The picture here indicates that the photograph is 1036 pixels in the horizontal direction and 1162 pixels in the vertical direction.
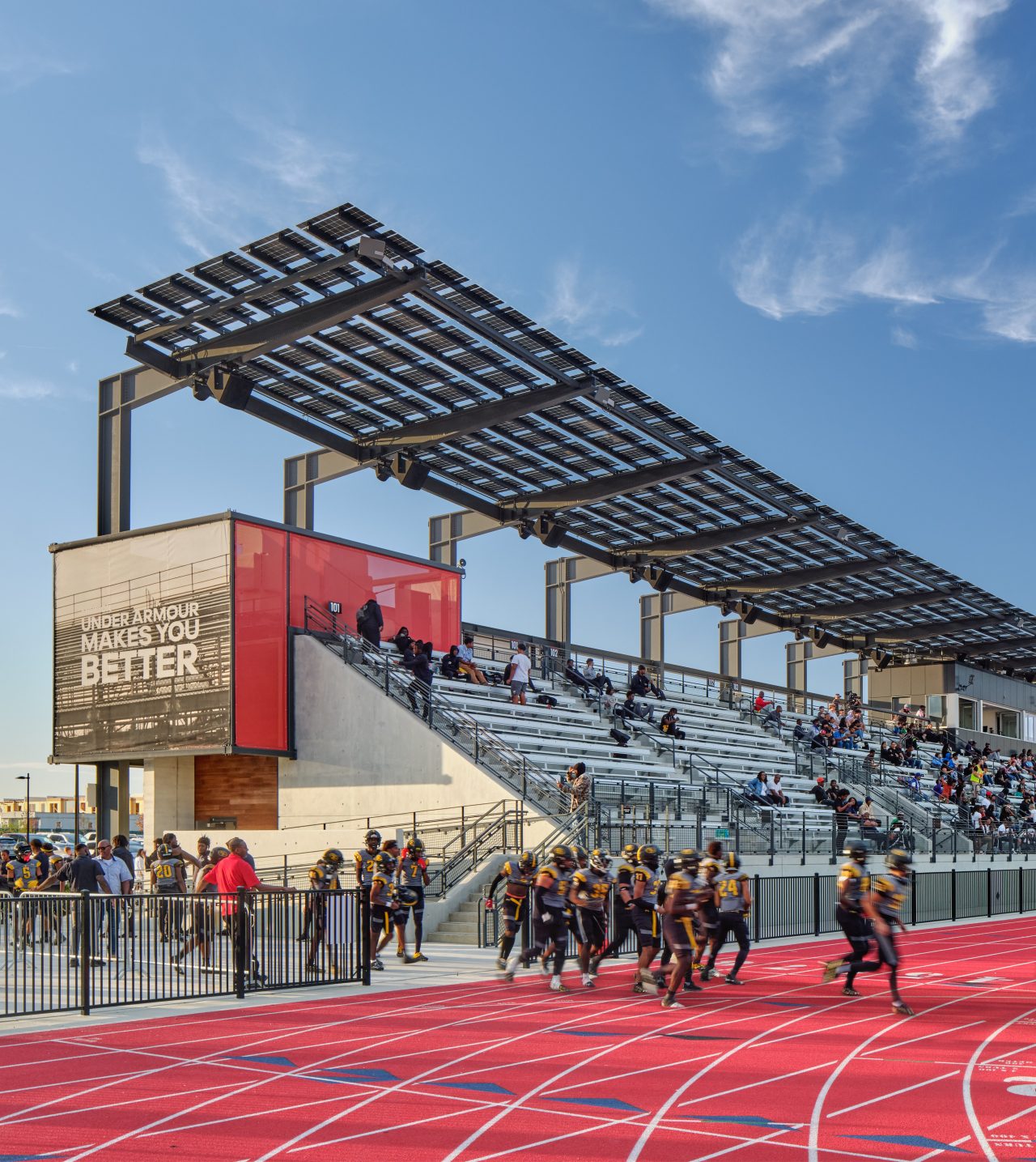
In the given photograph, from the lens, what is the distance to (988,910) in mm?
29891

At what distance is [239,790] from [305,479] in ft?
23.9

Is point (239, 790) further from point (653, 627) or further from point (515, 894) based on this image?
point (653, 627)

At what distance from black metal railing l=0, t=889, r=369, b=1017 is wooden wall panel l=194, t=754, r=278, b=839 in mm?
15071

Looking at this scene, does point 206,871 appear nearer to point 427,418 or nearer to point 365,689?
point 365,689

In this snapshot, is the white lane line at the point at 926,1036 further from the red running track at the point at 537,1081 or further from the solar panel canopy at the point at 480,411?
the solar panel canopy at the point at 480,411

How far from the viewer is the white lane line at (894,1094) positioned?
9.20m

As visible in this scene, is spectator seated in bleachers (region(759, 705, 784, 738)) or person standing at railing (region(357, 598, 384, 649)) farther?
spectator seated in bleachers (region(759, 705, 784, 738))

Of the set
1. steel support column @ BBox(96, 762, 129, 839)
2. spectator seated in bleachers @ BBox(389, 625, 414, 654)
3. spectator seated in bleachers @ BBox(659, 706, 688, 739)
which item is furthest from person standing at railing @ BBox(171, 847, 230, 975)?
spectator seated in bleachers @ BBox(659, 706, 688, 739)

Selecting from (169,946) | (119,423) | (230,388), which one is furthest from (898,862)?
(119,423)

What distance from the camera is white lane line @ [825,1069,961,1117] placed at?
920cm

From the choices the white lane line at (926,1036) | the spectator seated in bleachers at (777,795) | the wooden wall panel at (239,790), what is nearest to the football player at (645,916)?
the white lane line at (926,1036)

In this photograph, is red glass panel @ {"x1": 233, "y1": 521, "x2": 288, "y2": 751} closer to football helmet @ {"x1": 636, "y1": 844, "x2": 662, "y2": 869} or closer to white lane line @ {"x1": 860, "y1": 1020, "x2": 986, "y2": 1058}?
football helmet @ {"x1": 636, "y1": 844, "x2": 662, "y2": 869}

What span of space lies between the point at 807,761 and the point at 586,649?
7825 mm

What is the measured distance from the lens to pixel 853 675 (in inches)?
2502
